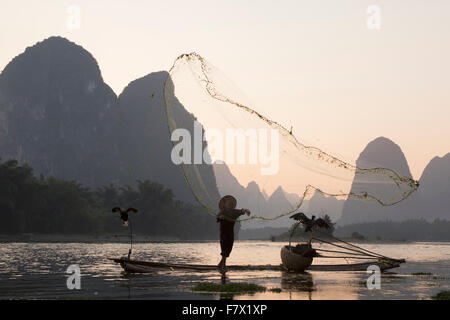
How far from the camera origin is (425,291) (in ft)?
67.3

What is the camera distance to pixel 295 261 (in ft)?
93.8

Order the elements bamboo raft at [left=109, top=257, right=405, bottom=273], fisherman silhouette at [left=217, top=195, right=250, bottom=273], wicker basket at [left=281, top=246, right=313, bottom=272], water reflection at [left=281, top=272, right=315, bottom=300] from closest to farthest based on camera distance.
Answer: water reflection at [left=281, top=272, right=315, bottom=300]
fisherman silhouette at [left=217, top=195, right=250, bottom=273]
bamboo raft at [left=109, top=257, right=405, bottom=273]
wicker basket at [left=281, top=246, right=313, bottom=272]

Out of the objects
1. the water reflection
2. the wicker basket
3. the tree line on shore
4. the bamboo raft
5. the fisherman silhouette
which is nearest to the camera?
the water reflection

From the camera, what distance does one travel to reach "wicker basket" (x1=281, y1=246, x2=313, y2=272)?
28.5m

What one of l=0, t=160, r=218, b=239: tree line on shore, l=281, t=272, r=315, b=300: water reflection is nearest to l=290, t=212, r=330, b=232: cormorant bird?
l=281, t=272, r=315, b=300: water reflection

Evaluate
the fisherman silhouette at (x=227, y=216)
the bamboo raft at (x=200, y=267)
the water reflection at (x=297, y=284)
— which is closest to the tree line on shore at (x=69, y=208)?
the bamboo raft at (x=200, y=267)

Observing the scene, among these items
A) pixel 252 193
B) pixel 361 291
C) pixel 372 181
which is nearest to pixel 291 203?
pixel 252 193

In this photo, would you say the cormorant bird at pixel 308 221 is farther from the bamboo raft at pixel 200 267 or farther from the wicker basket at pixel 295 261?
the bamboo raft at pixel 200 267

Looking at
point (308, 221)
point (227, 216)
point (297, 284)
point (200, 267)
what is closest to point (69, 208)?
point (200, 267)

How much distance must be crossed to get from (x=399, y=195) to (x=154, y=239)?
143 metres

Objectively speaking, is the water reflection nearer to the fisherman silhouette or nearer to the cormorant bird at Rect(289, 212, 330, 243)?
the cormorant bird at Rect(289, 212, 330, 243)

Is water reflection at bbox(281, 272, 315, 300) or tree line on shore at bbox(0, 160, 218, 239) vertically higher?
tree line on shore at bbox(0, 160, 218, 239)

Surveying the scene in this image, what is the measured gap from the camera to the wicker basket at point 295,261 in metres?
28.5
